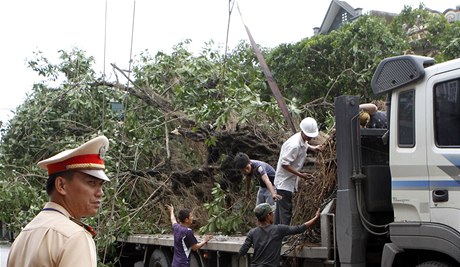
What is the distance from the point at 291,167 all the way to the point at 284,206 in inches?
17.5

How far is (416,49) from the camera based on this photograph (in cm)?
2041

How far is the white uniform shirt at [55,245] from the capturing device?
2119 mm

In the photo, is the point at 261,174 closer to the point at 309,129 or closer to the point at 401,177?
the point at 309,129

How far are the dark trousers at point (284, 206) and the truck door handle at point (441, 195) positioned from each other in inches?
89.0

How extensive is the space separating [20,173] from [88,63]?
2.77m

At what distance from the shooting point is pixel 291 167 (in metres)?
6.63

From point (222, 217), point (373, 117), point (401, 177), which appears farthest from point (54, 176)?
point (222, 217)

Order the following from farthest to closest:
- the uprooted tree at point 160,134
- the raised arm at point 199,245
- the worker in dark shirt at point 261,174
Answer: the uprooted tree at point 160,134 → the raised arm at point 199,245 → the worker in dark shirt at point 261,174

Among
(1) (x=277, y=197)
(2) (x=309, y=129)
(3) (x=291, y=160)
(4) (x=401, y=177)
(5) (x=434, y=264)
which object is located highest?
(2) (x=309, y=129)

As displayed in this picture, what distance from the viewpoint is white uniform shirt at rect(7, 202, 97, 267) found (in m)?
2.12

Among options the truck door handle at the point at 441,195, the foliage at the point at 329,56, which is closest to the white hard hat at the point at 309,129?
the truck door handle at the point at 441,195

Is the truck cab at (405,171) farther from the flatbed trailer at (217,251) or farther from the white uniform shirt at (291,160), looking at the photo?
the white uniform shirt at (291,160)

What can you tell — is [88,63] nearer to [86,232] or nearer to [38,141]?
[38,141]

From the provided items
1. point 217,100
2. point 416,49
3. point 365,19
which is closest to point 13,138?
point 217,100
